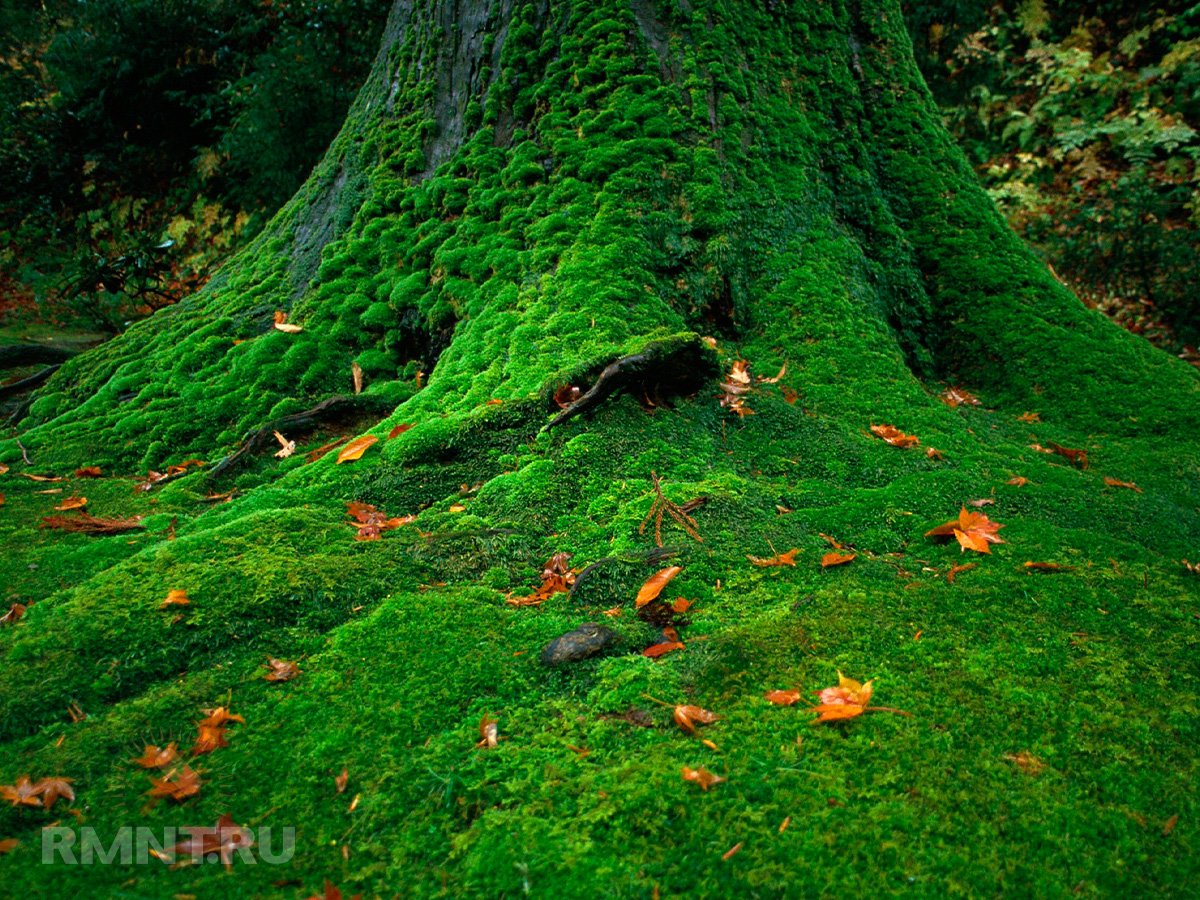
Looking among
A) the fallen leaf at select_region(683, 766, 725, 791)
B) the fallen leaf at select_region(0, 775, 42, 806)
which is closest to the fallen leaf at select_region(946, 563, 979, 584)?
the fallen leaf at select_region(683, 766, 725, 791)

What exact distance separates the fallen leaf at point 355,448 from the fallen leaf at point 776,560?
185 centimetres

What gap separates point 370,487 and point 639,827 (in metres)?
2.06

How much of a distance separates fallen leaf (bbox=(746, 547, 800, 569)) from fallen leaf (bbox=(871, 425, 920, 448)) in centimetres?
131

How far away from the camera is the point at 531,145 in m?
4.46

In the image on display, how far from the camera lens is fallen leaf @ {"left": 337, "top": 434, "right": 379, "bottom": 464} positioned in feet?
11.2

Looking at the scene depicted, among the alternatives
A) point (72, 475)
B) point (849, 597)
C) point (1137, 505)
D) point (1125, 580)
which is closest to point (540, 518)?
point (849, 597)

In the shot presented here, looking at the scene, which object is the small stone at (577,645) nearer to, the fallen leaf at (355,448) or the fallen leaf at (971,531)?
the fallen leaf at (971,531)

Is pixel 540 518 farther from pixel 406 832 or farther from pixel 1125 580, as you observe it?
pixel 1125 580

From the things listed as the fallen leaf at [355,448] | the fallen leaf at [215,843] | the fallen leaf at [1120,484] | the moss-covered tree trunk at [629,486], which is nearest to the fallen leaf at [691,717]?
the moss-covered tree trunk at [629,486]

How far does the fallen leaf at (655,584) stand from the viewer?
8.02 ft

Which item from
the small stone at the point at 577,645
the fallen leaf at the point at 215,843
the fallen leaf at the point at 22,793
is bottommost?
the fallen leaf at the point at 215,843

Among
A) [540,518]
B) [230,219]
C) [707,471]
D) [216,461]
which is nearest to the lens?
[540,518]

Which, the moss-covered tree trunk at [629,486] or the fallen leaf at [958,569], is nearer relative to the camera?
the moss-covered tree trunk at [629,486]

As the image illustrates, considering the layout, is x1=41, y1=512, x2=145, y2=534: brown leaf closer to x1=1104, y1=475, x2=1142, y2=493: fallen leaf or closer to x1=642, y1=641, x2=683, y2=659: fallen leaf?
x1=642, y1=641, x2=683, y2=659: fallen leaf
